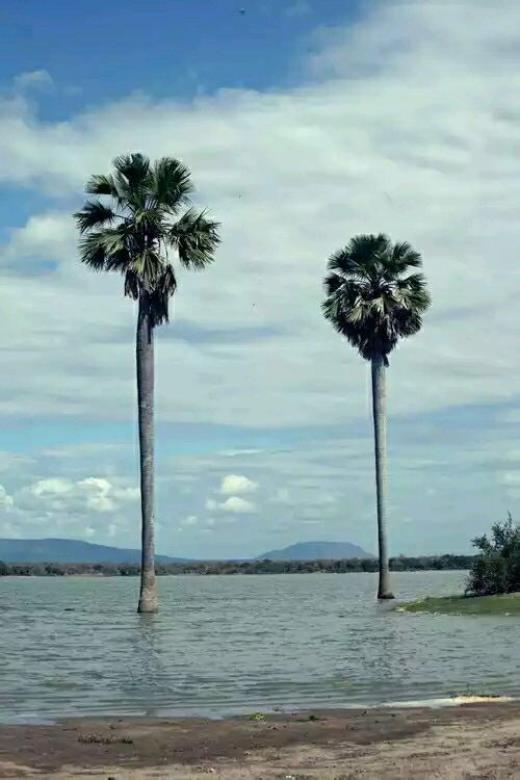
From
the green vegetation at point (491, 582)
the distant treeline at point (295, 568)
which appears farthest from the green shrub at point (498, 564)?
the distant treeline at point (295, 568)

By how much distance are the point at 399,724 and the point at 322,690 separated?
5.41 meters

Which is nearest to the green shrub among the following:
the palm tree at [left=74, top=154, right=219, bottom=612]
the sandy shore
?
the palm tree at [left=74, top=154, right=219, bottom=612]

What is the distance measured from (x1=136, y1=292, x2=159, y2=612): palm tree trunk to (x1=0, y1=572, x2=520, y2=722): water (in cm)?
259

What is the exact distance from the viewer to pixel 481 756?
12062mm

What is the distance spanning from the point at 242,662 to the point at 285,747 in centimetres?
1243

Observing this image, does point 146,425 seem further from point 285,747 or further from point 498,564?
point 285,747

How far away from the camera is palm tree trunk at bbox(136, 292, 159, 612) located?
134 ft

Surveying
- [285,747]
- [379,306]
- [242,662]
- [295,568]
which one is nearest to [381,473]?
[379,306]

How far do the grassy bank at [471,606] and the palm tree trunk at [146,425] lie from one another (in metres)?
10.4

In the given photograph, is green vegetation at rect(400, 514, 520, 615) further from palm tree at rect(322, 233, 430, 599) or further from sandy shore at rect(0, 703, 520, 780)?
sandy shore at rect(0, 703, 520, 780)

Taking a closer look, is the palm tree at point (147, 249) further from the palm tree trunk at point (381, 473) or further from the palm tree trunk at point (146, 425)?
the palm tree trunk at point (381, 473)

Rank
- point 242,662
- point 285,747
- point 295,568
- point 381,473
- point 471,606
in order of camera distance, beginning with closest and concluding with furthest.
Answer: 1. point 285,747
2. point 242,662
3. point 471,606
4. point 381,473
5. point 295,568

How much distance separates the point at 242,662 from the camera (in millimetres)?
25906

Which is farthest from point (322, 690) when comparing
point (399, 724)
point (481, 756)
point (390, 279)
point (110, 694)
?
point (390, 279)
